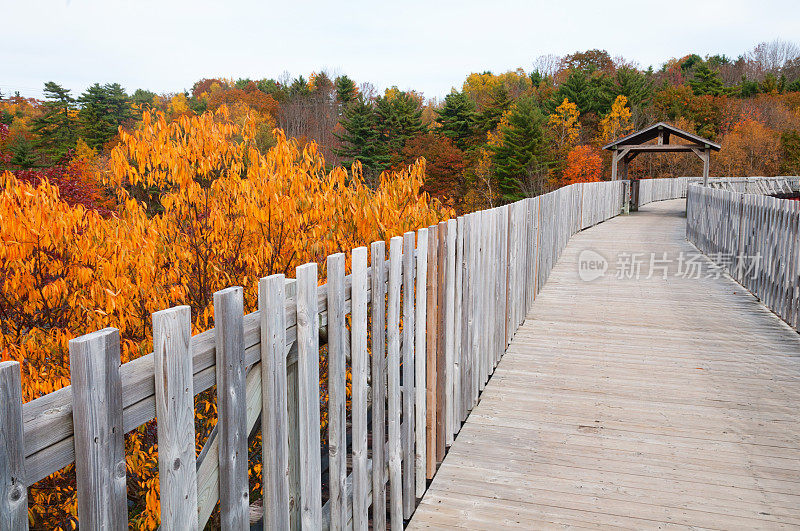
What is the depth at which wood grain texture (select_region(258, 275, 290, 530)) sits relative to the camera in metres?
1.88

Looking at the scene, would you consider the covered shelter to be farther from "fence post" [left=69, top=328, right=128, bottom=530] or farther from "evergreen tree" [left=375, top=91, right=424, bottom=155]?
"evergreen tree" [left=375, top=91, right=424, bottom=155]

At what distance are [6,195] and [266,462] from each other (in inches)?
156

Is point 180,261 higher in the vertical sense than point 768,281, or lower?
higher

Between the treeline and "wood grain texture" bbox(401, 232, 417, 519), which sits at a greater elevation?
the treeline

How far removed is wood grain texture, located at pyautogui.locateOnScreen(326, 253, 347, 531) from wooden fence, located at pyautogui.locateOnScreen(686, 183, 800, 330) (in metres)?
6.56

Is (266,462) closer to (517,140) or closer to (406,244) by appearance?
(406,244)

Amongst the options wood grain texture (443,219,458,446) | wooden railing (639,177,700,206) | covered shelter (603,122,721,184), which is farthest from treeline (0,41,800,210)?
wood grain texture (443,219,458,446)

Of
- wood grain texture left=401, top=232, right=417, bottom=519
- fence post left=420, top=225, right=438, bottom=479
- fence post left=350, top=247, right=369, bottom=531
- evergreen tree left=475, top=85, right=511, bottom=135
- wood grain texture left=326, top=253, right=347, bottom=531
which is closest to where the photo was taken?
wood grain texture left=326, top=253, right=347, bottom=531

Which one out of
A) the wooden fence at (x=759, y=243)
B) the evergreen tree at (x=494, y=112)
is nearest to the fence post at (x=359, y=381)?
the wooden fence at (x=759, y=243)

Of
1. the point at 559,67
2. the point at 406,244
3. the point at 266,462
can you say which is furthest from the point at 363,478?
the point at 559,67

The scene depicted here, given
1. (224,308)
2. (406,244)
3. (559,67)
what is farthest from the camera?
(559,67)

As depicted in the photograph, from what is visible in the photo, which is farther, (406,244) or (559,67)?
(559,67)

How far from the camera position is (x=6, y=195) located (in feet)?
15.5

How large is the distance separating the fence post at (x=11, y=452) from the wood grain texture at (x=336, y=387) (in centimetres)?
129
